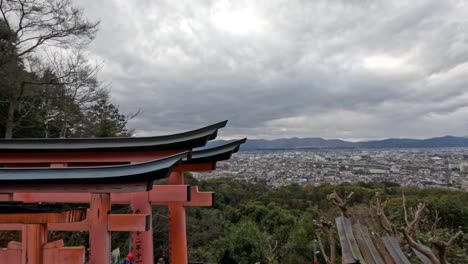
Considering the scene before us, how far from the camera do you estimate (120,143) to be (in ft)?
20.4

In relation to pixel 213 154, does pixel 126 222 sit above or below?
below

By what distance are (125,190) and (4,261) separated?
69.3 inches

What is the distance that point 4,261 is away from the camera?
4641 mm

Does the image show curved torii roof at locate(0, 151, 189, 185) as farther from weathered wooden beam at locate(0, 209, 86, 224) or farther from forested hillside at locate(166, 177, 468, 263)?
forested hillside at locate(166, 177, 468, 263)

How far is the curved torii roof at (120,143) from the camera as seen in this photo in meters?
6.09

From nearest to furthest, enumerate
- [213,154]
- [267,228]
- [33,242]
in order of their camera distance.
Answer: [33,242] < [213,154] < [267,228]

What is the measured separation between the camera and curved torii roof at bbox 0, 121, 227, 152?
6.09 m

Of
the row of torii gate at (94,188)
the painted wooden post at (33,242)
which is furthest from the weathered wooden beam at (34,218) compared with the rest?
the painted wooden post at (33,242)

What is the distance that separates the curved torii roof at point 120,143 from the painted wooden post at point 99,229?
1.29m

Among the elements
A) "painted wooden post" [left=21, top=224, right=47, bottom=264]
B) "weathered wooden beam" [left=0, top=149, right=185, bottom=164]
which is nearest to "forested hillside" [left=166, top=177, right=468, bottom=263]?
"weathered wooden beam" [left=0, top=149, right=185, bottom=164]

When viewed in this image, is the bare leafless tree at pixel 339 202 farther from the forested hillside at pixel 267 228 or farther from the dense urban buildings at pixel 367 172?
the dense urban buildings at pixel 367 172

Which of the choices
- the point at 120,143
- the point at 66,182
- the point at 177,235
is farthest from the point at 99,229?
the point at 177,235

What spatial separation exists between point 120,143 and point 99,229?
5.33ft

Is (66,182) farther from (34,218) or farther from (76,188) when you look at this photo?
(34,218)
